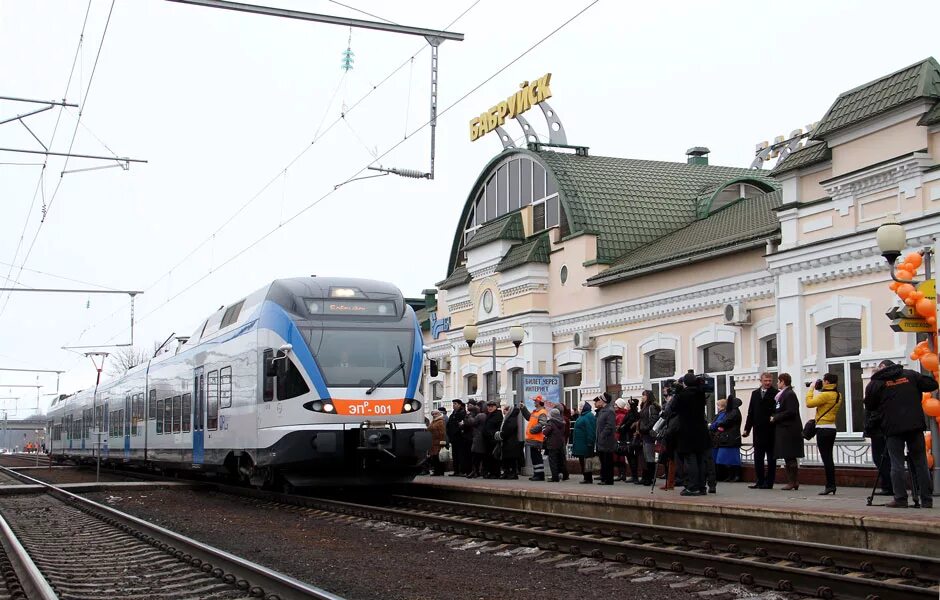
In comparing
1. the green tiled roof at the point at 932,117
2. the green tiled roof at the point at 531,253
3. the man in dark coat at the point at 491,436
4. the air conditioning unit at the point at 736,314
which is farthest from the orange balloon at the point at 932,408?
the green tiled roof at the point at 531,253

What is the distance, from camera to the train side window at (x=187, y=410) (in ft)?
76.4

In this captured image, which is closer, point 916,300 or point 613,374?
point 916,300

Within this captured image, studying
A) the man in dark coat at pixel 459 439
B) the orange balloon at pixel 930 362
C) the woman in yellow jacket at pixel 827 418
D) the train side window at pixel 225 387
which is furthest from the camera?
the man in dark coat at pixel 459 439

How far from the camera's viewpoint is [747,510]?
12258mm

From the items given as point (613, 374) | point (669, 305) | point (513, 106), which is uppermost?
point (513, 106)

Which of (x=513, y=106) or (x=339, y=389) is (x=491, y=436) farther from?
(x=513, y=106)

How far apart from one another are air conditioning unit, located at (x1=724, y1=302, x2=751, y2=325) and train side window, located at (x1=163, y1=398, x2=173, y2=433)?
12.3m

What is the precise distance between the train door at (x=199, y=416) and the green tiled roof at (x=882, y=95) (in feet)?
41.3

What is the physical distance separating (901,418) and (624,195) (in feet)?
66.1

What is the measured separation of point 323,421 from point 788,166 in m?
10.6

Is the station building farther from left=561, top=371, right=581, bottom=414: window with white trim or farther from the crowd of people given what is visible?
the crowd of people

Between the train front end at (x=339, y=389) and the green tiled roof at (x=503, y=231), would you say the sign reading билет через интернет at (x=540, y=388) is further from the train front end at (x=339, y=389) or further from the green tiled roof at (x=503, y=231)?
the green tiled roof at (x=503, y=231)

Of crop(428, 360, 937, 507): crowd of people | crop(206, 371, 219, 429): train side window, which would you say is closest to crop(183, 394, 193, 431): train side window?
crop(206, 371, 219, 429): train side window

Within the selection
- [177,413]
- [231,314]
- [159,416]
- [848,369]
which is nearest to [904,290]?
[848,369]
